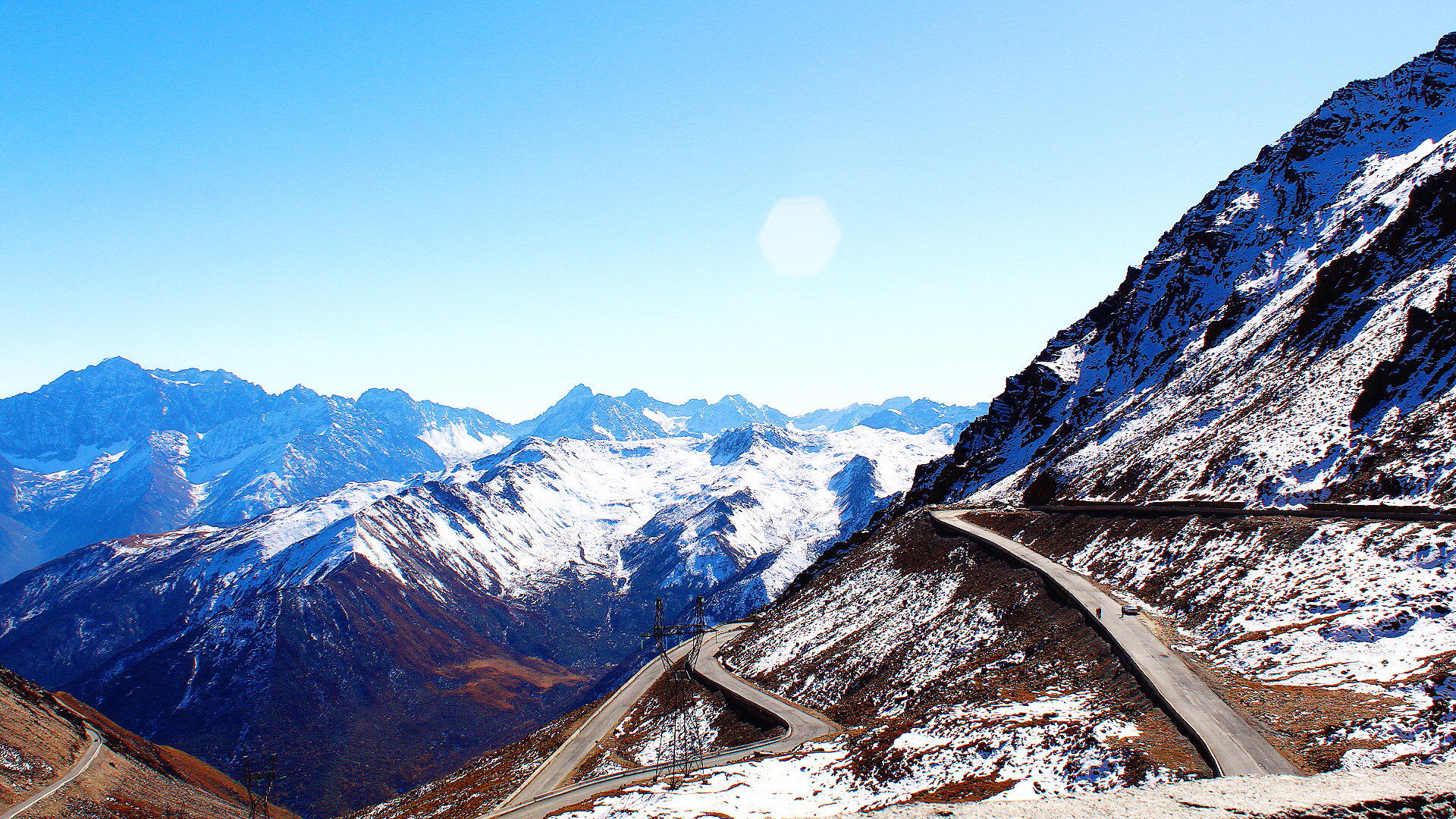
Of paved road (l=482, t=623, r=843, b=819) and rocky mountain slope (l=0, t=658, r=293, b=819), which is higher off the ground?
rocky mountain slope (l=0, t=658, r=293, b=819)

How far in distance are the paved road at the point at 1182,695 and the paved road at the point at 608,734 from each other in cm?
1602

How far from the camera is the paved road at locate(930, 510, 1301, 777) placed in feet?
67.6

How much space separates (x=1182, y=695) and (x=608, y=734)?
4156 cm

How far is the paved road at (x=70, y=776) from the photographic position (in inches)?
2340

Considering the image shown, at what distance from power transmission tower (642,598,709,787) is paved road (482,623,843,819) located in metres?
1.19

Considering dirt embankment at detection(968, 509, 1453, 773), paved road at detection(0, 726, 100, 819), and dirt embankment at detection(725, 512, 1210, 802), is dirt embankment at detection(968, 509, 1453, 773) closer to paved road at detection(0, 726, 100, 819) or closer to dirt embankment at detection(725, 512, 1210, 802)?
dirt embankment at detection(725, 512, 1210, 802)

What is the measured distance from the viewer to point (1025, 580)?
49250 millimetres

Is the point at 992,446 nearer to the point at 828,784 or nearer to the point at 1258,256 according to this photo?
the point at 1258,256

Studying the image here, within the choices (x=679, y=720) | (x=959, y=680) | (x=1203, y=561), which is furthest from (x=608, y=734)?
(x=1203, y=561)

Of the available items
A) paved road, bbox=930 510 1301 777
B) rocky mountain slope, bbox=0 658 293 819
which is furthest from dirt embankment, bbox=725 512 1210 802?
rocky mountain slope, bbox=0 658 293 819

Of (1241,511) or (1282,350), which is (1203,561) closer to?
(1241,511)

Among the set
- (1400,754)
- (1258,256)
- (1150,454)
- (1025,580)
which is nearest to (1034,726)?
(1400,754)

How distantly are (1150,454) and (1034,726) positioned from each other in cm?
5110

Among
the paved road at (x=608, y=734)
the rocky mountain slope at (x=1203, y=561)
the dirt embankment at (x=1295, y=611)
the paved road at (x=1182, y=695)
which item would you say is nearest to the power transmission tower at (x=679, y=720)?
the paved road at (x=608, y=734)
